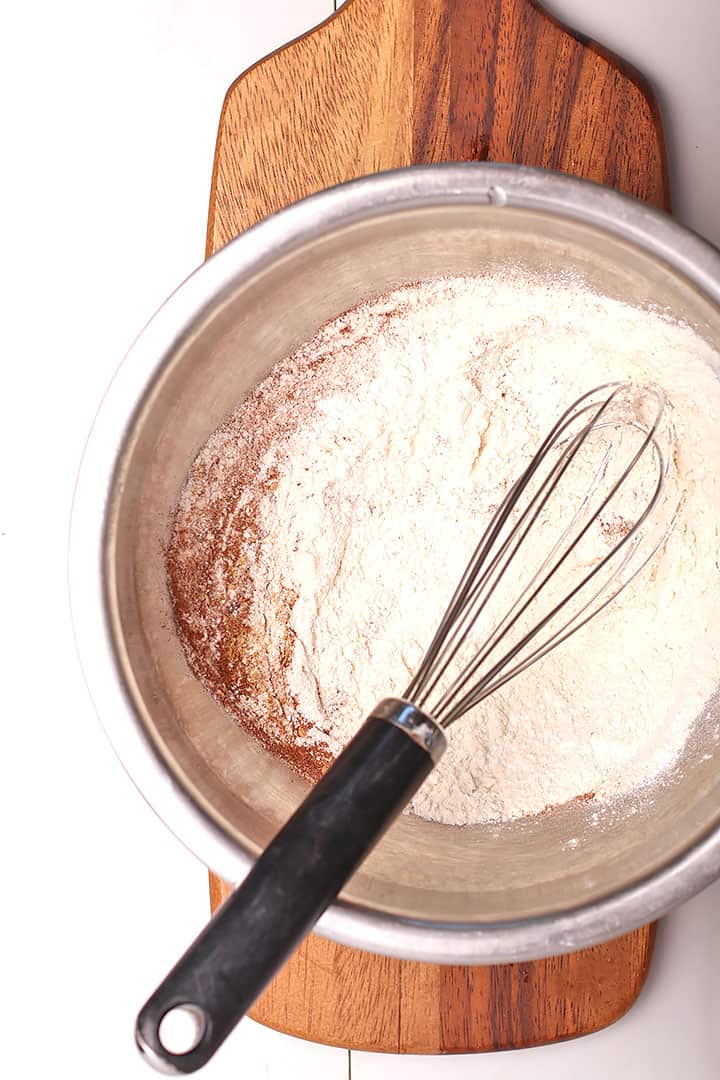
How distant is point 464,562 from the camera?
0.66m

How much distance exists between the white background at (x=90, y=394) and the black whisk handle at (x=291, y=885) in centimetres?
39

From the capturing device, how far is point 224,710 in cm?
66

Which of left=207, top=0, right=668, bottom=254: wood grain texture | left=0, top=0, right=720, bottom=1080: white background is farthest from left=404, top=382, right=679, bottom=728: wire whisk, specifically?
left=0, top=0, right=720, bottom=1080: white background

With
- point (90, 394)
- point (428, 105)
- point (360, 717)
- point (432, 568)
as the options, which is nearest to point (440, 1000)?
point (360, 717)

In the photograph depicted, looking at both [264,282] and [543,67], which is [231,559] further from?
[543,67]

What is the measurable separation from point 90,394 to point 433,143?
37 centimetres

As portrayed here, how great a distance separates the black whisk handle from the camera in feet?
1.28

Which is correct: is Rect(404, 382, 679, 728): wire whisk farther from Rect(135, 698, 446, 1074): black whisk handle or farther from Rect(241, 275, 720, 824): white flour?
Rect(135, 698, 446, 1074): black whisk handle

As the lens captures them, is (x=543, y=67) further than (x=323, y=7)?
No

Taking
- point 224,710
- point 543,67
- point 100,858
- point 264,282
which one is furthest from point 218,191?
point 100,858

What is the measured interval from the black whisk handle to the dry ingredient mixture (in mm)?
177

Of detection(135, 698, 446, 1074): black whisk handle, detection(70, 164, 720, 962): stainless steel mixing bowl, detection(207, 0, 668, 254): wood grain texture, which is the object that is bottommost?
detection(135, 698, 446, 1074): black whisk handle

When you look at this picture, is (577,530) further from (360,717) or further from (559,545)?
(360,717)

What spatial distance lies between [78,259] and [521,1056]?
32.1 inches
